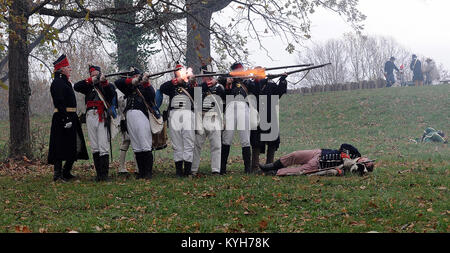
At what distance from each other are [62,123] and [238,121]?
11.7 feet

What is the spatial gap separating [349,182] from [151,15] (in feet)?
22.7

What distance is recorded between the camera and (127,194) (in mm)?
9062

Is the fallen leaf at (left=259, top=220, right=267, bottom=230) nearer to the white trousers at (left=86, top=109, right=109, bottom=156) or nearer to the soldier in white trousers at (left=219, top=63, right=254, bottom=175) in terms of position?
the soldier in white trousers at (left=219, top=63, right=254, bottom=175)

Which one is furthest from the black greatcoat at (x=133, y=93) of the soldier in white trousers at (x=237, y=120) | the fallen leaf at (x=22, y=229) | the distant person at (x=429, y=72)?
the distant person at (x=429, y=72)

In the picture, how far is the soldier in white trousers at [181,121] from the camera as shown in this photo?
10742 millimetres

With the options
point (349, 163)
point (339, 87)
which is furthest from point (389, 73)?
point (349, 163)

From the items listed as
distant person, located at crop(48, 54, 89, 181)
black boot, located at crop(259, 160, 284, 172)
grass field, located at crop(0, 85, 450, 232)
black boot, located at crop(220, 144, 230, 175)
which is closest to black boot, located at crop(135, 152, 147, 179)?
grass field, located at crop(0, 85, 450, 232)

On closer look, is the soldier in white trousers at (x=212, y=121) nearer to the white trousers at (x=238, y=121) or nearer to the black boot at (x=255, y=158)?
the white trousers at (x=238, y=121)

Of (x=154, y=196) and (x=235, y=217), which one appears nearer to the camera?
(x=235, y=217)

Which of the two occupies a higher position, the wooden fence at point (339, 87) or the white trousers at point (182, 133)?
the wooden fence at point (339, 87)

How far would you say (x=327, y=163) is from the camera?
404 inches

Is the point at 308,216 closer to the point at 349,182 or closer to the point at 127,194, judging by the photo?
the point at 349,182

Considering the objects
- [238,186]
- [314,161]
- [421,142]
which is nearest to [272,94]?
[314,161]

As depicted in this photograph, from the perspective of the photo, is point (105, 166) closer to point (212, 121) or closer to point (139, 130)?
point (139, 130)
